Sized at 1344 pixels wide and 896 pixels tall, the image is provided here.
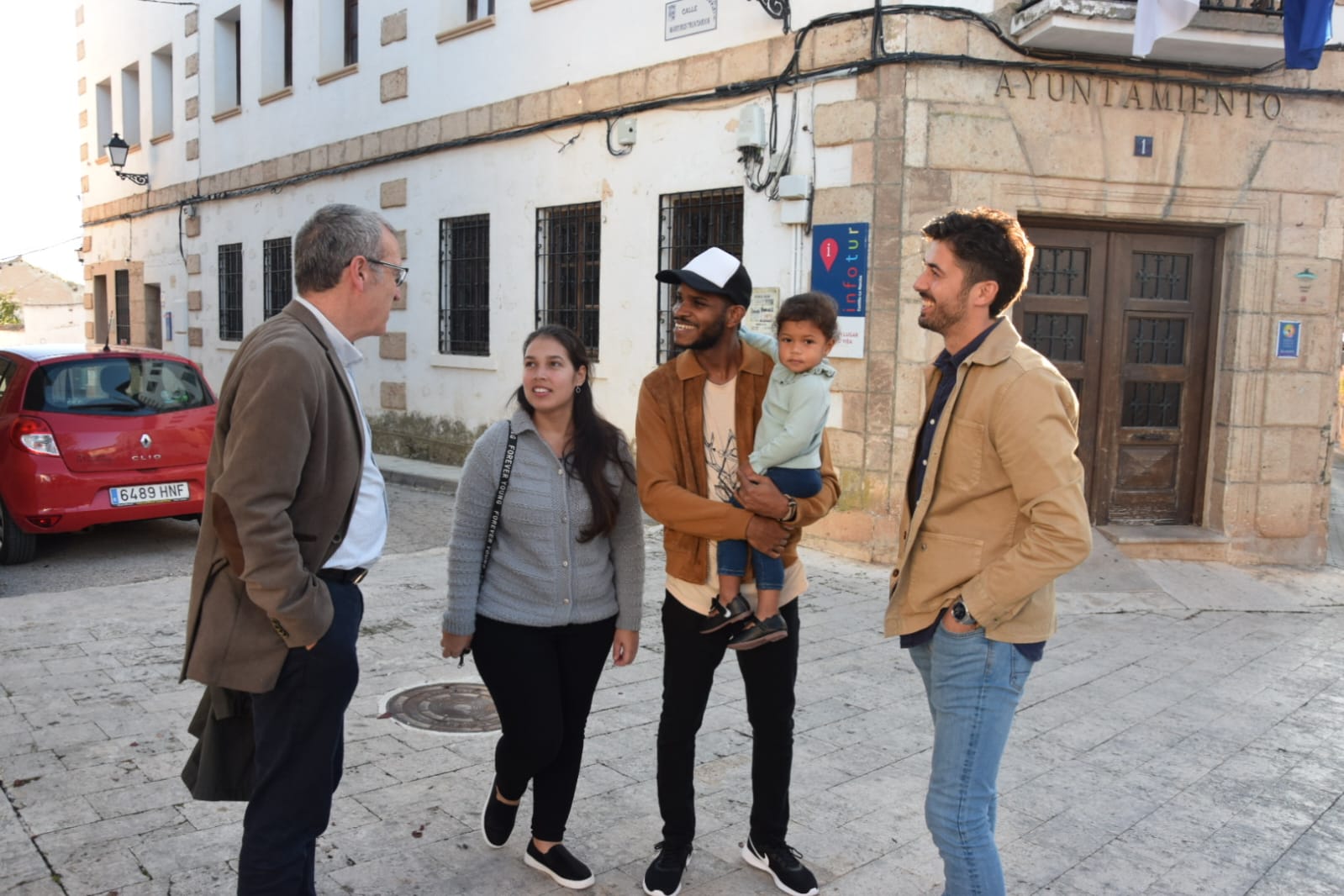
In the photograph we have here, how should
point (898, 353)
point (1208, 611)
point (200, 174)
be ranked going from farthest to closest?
point (200, 174) → point (898, 353) → point (1208, 611)

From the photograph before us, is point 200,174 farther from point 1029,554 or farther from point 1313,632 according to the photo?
point 1029,554

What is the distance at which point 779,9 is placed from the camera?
832 centimetres

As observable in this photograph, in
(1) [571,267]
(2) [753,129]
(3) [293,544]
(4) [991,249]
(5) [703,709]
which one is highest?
(2) [753,129]

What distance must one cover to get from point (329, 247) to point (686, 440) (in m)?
1.14

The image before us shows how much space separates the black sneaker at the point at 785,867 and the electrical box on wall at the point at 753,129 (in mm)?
6290

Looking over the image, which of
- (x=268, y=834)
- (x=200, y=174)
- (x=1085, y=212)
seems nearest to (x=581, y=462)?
(x=268, y=834)

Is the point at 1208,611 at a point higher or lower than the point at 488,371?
lower

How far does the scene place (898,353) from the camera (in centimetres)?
774

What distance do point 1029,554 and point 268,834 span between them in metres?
1.84

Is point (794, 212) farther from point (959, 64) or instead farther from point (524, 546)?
point (524, 546)

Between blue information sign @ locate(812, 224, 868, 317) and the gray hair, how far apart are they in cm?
545

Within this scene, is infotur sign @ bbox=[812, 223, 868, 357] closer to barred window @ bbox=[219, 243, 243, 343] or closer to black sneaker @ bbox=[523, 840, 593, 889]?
black sneaker @ bbox=[523, 840, 593, 889]

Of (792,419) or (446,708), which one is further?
(446,708)

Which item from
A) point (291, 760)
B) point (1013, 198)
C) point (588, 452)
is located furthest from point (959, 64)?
point (291, 760)
